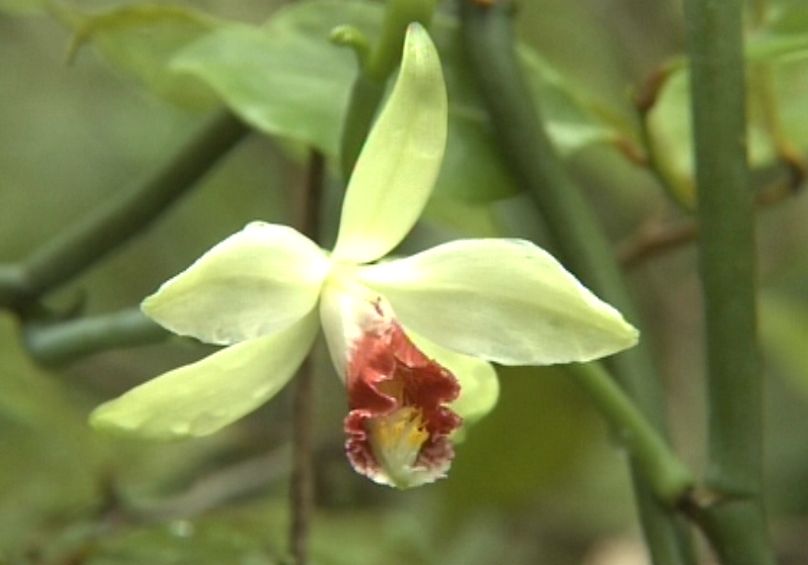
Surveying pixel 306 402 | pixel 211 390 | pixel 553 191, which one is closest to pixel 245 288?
pixel 211 390

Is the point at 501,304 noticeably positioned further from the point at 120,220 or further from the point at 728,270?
the point at 120,220

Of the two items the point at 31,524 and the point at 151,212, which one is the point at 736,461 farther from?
the point at 31,524

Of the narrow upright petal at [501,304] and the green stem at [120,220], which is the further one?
the green stem at [120,220]

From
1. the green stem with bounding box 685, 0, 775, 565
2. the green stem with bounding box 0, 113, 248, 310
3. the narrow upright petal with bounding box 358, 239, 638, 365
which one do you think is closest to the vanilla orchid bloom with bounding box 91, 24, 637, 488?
the narrow upright petal with bounding box 358, 239, 638, 365

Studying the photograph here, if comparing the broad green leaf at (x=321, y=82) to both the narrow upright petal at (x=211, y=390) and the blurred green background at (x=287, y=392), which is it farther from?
the narrow upright petal at (x=211, y=390)

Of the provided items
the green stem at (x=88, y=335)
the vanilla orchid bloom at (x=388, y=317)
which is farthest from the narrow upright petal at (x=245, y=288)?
the green stem at (x=88, y=335)

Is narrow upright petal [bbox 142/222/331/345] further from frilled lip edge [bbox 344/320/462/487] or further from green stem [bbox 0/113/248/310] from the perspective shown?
green stem [bbox 0/113/248/310]
